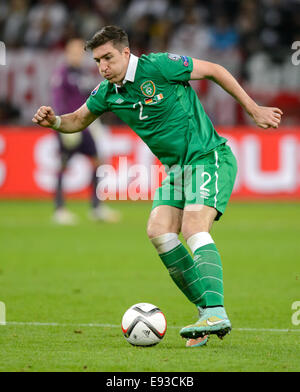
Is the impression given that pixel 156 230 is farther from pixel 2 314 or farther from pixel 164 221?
pixel 2 314

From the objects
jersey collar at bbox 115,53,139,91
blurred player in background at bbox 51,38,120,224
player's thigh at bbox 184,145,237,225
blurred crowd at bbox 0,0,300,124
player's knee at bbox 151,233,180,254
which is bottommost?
player's knee at bbox 151,233,180,254

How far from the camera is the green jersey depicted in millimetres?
5676

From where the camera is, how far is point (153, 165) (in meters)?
16.2

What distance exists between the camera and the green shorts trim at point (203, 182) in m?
5.63

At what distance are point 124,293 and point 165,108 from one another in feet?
8.67

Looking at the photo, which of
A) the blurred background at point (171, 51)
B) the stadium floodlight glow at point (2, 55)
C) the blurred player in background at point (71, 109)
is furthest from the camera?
the stadium floodlight glow at point (2, 55)

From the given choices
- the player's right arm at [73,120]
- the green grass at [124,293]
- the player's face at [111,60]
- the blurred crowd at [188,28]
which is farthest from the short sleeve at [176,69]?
the blurred crowd at [188,28]

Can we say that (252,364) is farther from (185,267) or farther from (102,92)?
(102,92)

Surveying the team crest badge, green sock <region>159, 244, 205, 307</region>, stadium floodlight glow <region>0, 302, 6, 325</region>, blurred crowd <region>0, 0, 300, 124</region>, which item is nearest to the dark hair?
the team crest badge

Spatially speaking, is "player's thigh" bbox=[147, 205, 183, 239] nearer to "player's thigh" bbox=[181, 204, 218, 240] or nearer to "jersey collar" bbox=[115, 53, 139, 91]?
"player's thigh" bbox=[181, 204, 218, 240]

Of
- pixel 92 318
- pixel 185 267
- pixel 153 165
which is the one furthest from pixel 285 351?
pixel 153 165

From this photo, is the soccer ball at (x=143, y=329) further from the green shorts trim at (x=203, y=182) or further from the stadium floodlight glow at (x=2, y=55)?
the stadium floodlight glow at (x=2, y=55)

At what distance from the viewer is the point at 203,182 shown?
5.65 metres

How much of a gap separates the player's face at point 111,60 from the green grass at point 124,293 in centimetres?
177
